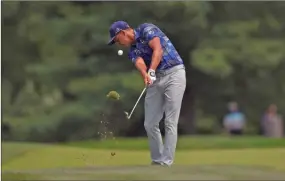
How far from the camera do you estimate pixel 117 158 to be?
39.9 feet

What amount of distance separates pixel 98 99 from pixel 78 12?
289 centimetres

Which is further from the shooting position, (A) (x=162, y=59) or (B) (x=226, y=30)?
(B) (x=226, y=30)

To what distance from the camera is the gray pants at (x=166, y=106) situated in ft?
25.7

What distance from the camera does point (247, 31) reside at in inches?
1030

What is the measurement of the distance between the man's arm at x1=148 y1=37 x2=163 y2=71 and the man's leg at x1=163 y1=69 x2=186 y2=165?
1.04ft

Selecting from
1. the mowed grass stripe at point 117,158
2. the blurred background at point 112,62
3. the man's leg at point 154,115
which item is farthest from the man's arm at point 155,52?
the blurred background at point 112,62

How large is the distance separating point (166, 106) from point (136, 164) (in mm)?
2110

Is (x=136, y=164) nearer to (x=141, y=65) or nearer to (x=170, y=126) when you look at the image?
(x=170, y=126)

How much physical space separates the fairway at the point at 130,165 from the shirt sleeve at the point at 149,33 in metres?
1.19

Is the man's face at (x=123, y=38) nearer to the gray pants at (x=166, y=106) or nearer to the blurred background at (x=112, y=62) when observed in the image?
the gray pants at (x=166, y=106)

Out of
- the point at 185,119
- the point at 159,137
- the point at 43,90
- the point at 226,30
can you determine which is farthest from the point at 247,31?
the point at 159,137

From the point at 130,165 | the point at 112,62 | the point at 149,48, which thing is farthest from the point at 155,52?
the point at 112,62

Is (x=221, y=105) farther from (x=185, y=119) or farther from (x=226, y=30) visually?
(x=226, y=30)

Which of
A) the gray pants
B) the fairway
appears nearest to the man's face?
the gray pants
